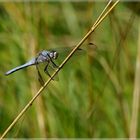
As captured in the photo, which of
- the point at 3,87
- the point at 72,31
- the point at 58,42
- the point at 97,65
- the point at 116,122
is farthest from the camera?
the point at 72,31

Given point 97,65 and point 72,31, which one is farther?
point 72,31

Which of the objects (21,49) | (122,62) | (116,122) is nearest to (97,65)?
(122,62)

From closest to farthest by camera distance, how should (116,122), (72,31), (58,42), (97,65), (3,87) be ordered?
(3,87)
(116,122)
(97,65)
(58,42)
(72,31)

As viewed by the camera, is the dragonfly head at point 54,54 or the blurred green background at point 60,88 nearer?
the dragonfly head at point 54,54

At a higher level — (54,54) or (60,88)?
(54,54)

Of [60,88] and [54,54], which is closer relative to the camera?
[54,54]

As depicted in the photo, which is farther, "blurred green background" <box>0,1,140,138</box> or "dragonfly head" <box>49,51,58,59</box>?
"blurred green background" <box>0,1,140,138</box>

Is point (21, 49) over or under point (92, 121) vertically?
over

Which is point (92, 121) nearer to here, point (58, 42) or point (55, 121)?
point (55, 121)

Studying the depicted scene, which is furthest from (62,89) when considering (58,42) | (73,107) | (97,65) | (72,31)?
(72,31)

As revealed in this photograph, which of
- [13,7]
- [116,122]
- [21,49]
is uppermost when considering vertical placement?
[13,7]
